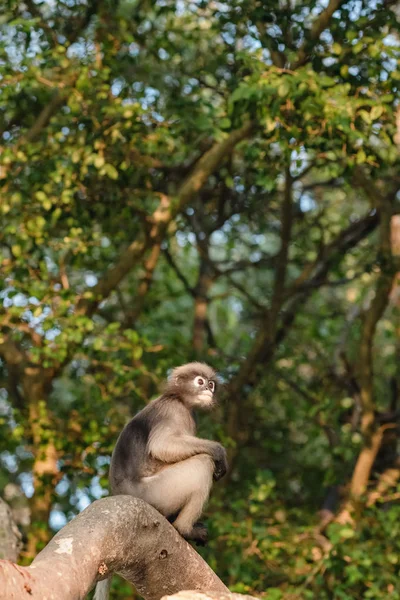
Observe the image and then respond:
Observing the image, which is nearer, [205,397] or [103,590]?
[103,590]

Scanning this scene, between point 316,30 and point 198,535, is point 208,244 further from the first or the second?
point 198,535

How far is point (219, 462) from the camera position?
17.4 ft

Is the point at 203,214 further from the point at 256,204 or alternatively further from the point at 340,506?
the point at 340,506

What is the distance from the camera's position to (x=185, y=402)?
5766mm

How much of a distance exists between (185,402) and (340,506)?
148 inches

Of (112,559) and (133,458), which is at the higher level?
(133,458)

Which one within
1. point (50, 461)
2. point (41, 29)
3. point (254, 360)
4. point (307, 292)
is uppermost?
point (41, 29)

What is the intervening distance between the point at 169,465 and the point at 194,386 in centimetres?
58

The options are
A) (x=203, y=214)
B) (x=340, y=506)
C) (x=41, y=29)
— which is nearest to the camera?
(x=41, y=29)

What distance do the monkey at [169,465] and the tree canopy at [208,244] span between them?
1.91m

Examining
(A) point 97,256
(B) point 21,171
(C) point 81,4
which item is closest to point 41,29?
(C) point 81,4

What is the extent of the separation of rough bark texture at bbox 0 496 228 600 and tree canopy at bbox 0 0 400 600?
2766 millimetres

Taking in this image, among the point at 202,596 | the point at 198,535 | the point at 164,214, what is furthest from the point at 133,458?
the point at 164,214

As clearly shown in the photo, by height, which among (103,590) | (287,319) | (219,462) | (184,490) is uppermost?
(287,319)
